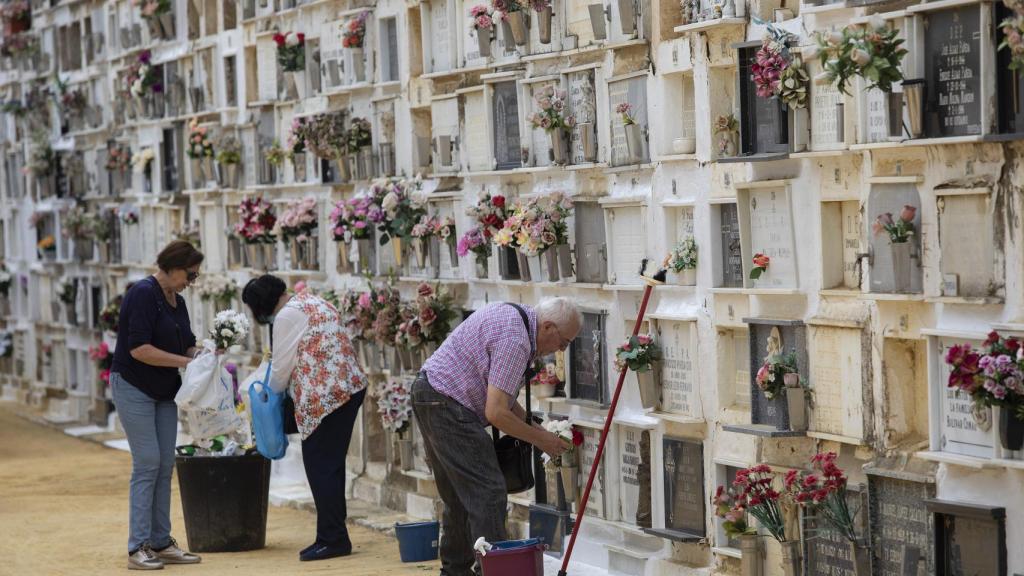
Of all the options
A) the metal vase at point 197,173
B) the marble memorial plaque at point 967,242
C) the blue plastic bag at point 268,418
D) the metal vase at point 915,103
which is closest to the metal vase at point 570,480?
the blue plastic bag at point 268,418

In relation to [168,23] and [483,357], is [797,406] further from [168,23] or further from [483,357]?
[168,23]

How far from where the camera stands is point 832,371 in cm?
810

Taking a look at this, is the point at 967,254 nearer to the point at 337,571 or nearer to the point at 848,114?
the point at 848,114

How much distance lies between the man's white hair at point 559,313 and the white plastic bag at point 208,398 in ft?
10.2

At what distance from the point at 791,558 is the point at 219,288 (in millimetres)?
9349

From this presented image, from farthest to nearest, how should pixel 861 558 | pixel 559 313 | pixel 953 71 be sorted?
pixel 559 313
pixel 861 558
pixel 953 71

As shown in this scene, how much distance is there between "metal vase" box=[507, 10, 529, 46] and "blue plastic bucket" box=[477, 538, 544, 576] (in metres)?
3.94

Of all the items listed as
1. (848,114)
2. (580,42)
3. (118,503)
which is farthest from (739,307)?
(118,503)

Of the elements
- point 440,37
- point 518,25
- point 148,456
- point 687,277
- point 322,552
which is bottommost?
point 322,552

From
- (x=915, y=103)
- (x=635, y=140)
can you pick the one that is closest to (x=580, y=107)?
(x=635, y=140)

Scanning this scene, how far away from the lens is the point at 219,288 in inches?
647

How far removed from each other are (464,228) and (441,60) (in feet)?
4.40

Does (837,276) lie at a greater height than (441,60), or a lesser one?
lesser

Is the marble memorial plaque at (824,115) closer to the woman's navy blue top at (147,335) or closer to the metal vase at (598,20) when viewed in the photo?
the metal vase at (598,20)
